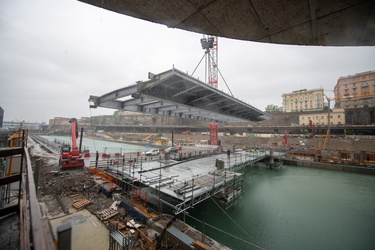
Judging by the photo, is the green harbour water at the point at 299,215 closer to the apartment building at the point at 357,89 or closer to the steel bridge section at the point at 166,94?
the steel bridge section at the point at 166,94

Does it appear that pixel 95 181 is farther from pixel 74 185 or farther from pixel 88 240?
pixel 88 240

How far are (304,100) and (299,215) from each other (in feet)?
333

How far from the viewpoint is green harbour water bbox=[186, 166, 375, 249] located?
9.19 meters

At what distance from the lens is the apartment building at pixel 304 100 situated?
8662cm

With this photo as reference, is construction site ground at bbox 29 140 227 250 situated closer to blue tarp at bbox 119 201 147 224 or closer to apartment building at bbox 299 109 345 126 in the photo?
blue tarp at bbox 119 201 147 224

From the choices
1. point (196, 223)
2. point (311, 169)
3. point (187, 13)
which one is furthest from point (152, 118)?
point (187, 13)

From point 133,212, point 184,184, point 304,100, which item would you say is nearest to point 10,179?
point 133,212

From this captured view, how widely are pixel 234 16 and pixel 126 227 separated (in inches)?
371

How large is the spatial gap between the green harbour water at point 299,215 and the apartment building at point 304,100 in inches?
3346

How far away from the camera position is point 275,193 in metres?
16.2

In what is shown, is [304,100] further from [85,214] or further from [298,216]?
[85,214]

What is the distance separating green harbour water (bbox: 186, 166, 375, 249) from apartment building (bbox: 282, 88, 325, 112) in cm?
8499

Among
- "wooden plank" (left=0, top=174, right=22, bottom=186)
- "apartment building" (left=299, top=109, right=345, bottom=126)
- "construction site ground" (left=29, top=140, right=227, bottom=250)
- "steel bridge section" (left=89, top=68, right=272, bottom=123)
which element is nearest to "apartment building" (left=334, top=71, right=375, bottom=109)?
"apartment building" (left=299, top=109, right=345, bottom=126)

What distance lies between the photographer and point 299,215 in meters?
11.8
